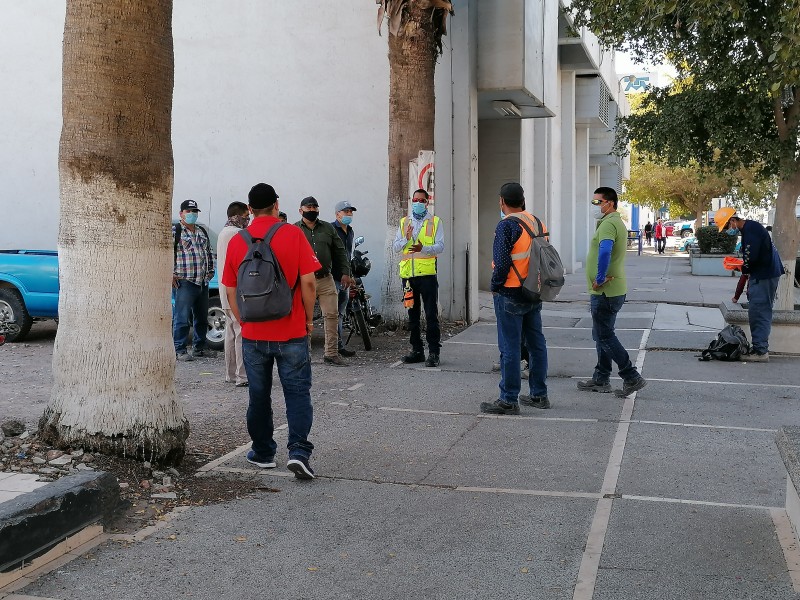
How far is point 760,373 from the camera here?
429 inches

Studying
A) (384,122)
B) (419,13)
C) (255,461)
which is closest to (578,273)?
(384,122)

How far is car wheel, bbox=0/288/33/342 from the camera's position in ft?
43.1

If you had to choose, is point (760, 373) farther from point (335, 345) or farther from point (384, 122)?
point (384, 122)

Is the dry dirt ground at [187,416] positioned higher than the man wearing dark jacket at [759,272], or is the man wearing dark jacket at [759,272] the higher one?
the man wearing dark jacket at [759,272]

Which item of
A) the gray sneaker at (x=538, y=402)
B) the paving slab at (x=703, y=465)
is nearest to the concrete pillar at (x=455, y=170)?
the gray sneaker at (x=538, y=402)

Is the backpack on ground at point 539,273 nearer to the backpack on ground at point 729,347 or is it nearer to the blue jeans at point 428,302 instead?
the blue jeans at point 428,302

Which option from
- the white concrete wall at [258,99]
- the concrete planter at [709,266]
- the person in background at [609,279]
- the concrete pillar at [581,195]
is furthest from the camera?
the concrete pillar at [581,195]

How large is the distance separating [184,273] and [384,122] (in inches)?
203

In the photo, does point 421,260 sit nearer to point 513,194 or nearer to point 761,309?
point 513,194

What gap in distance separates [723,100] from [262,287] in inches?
412

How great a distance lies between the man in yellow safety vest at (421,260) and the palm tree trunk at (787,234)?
5.77m

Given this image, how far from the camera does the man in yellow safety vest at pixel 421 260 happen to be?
11.0 metres

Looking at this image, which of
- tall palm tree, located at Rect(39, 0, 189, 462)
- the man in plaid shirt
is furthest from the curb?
the man in plaid shirt

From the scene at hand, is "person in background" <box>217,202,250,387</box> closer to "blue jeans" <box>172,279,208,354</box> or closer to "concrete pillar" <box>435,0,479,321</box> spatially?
"blue jeans" <box>172,279,208,354</box>
